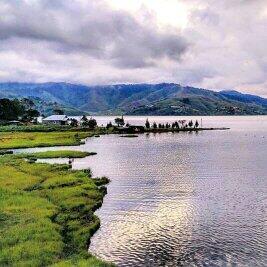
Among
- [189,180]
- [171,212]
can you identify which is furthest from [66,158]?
[171,212]

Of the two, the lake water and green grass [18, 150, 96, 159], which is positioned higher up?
green grass [18, 150, 96, 159]

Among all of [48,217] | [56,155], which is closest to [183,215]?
[48,217]

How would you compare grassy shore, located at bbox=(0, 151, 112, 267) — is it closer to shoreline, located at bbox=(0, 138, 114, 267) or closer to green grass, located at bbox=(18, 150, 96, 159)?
shoreline, located at bbox=(0, 138, 114, 267)

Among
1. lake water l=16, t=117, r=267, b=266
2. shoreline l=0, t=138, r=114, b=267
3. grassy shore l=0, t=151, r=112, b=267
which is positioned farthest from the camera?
lake water l=16, t=117, r=267, b=266

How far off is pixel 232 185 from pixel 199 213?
82.4ft

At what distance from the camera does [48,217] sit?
2243 inches

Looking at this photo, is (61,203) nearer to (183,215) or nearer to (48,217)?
(48,217)

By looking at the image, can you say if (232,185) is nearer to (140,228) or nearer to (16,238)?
(140,228)

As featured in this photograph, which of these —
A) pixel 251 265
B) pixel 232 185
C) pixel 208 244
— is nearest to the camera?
pixel 251 265

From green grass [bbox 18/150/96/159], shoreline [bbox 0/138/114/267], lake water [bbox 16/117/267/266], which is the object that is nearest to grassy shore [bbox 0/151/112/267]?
shoreline [bbox 0/138/114/267]

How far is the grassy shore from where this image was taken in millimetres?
43156

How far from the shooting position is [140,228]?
56969mm

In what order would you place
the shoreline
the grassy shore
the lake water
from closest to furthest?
the grassy shore, the shoreline, the lake water

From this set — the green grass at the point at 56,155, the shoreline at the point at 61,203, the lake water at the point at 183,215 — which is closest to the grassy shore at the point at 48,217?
the shoreline at the point at 61,203
